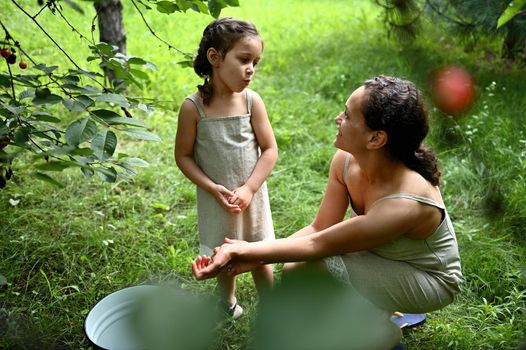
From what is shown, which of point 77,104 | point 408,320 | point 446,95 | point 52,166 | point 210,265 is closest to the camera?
point 52,166

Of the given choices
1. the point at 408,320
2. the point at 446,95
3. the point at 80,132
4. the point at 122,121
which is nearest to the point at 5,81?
the point at 122,121

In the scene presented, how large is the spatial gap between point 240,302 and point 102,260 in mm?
620

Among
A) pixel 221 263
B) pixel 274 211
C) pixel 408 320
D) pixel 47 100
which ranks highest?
pixel 47 100

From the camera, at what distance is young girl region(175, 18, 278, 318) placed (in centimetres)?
183

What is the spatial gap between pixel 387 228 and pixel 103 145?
0.77 m

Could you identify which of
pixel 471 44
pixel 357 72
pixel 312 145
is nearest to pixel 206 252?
pixel 312 145

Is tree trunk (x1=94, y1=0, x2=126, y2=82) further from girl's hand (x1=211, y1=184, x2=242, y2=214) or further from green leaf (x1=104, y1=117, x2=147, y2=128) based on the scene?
green leaf (x1=104, y1=117, x2=147, y2=128)

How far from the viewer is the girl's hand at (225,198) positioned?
1.82 m

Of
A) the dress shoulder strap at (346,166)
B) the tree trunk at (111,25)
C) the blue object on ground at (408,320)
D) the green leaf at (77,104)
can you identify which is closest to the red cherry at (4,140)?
the green leaf at (77,104)

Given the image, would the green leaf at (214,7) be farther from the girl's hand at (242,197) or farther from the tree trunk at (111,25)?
the tree trunk at (111,25)

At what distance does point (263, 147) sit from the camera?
6.40 ft

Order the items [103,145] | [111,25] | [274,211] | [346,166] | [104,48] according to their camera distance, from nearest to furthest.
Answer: [103,145] < [104,48] < [346,166] < [274,211] < [111,25]

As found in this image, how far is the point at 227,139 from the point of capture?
1.89 meters

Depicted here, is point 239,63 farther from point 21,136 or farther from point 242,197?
point 21,136
